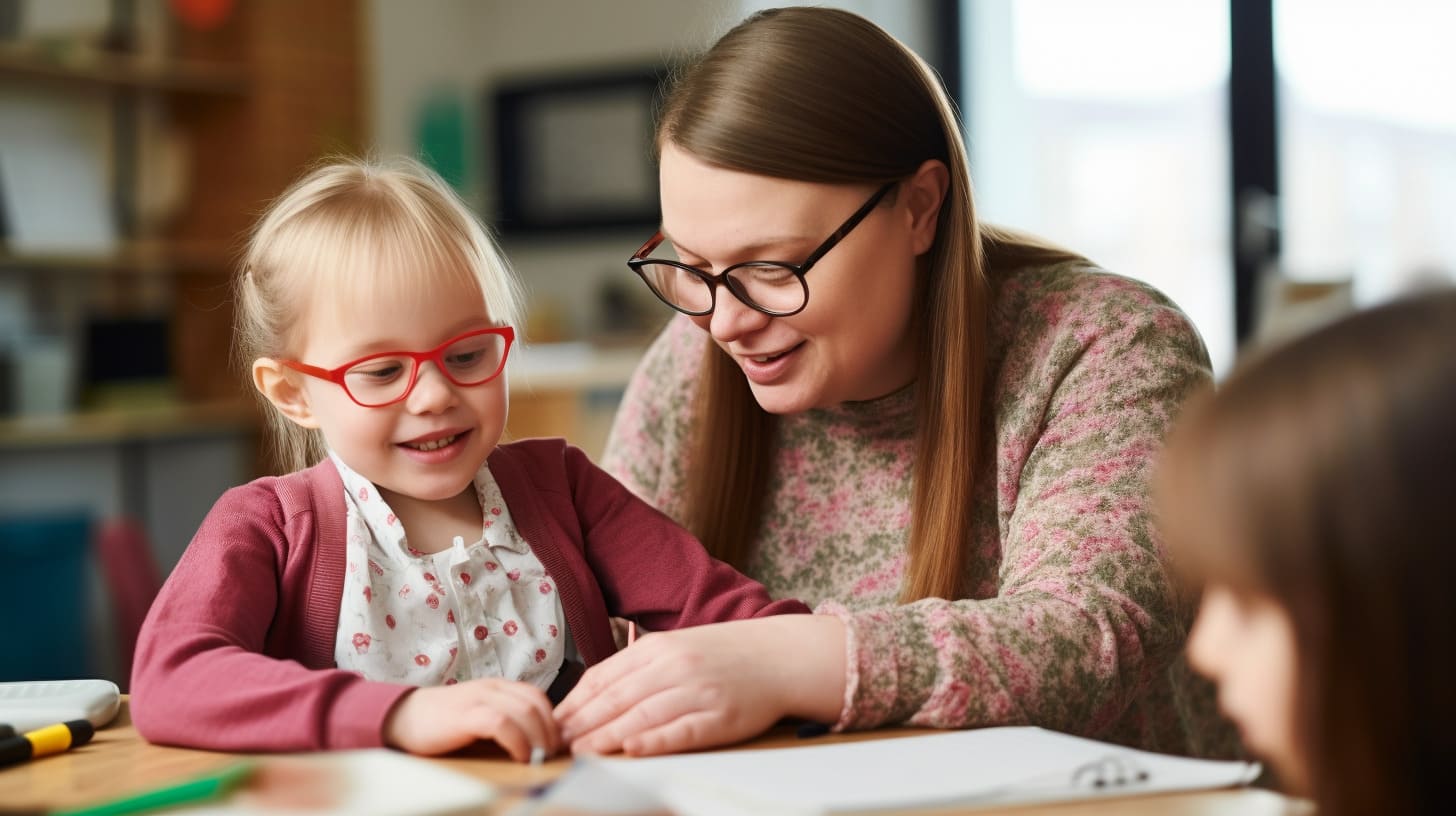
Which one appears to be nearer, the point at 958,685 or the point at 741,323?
the point at 958,685

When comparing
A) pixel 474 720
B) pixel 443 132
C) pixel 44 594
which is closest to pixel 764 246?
pixel 474 720

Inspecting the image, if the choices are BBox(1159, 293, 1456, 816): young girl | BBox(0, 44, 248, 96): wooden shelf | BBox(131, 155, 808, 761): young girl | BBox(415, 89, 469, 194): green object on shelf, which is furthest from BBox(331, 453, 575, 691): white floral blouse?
BBox(415, 89, 469, 194): green object on shelf

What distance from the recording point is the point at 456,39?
548 centimetres

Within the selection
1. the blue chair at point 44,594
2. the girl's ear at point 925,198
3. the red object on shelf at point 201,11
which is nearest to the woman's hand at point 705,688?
the girl's ear at point 925,198

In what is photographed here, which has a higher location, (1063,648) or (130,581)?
(1063,648)

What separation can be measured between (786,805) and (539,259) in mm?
4828

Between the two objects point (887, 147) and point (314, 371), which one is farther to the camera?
point (887, 147)

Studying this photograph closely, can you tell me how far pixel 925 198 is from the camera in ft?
4.42

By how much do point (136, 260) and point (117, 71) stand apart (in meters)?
0.55

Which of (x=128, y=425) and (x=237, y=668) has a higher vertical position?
(x=237, y=668)

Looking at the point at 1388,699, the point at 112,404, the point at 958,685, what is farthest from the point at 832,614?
the point at 112,404

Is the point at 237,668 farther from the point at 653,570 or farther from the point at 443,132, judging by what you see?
the point at 443,132

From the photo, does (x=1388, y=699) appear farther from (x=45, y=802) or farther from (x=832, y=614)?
(x=45, y=802)

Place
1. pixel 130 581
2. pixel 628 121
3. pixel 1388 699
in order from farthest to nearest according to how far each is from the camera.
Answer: pixel 628 121
pixel 130 581
pixel 1388 699
